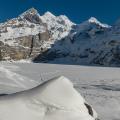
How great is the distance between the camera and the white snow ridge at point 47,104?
5.77 m

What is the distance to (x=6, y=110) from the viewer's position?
5.69 m

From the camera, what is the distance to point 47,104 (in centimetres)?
615

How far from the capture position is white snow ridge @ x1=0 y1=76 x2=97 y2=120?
18.9 ft

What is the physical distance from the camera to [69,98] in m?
6.37

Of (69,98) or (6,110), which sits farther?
(69,98)

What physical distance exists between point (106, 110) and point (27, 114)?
5.73 meters

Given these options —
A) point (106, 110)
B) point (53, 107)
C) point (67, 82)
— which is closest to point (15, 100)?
point (53, 107)

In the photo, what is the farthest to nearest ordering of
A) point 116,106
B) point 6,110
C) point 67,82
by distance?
1. point 116,106
2. point 67,82
3. point 6,110

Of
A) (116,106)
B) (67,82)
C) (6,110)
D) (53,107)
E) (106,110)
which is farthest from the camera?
(116,106)

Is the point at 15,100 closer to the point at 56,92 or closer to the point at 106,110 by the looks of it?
the point at 56,92

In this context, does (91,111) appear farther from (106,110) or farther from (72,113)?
(106,110)

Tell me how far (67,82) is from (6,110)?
1366 millimetres

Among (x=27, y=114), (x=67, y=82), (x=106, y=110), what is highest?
(x=67, y=82)

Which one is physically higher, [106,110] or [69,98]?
[69,98]
